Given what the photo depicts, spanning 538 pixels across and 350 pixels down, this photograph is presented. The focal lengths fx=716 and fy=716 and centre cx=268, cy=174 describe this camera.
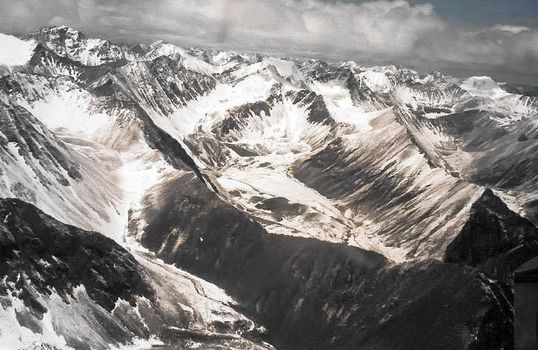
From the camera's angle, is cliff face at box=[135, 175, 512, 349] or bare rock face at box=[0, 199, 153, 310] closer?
cliff face at box=[135, 175, 512, 349]

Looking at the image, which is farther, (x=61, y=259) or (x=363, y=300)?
(x=363, y=300)

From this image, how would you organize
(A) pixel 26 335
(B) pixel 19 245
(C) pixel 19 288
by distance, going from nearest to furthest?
(A) pixel 26 335, (C) pixel 19 288, (B) pixel 19 245

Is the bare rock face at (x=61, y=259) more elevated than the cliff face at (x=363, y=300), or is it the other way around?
the bare rock face at (x=61, y=259)

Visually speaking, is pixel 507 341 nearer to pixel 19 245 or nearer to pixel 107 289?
pixel 107 289

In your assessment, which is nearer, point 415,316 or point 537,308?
point 537,308

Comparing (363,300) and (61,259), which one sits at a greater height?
(61,259)

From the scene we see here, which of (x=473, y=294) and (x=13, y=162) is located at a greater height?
(x=13, y=162)

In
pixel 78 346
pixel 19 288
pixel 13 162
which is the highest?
pixel 13 162

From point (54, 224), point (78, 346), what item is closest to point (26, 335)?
point (78, 346)

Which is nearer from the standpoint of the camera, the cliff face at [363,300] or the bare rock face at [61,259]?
the cliff face at [363,300]

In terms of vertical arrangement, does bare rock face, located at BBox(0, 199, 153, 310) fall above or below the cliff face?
above

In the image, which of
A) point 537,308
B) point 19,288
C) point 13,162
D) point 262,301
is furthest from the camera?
point 13,162
